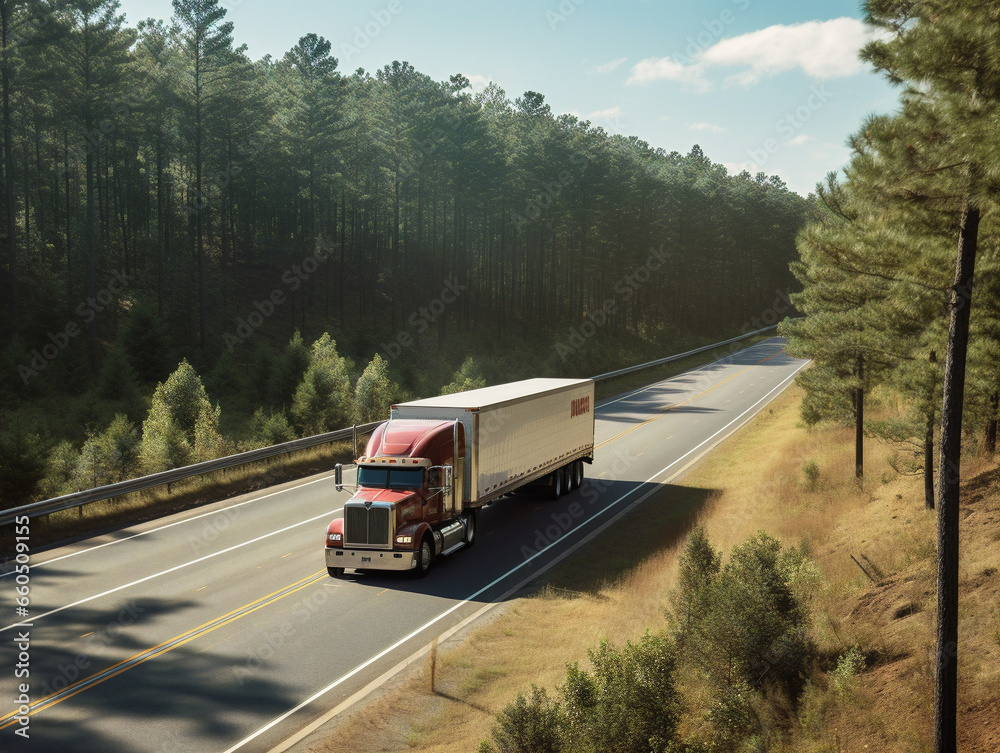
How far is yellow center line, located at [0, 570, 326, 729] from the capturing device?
1106 centimetres

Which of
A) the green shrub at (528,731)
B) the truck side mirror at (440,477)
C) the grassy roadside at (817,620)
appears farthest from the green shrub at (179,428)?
the green shrub at (528,731)

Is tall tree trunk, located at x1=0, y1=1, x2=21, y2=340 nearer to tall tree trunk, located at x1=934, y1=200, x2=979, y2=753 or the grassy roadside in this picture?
the grassy roadside

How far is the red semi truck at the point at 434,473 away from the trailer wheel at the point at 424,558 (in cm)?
2

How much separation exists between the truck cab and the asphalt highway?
2.14ft

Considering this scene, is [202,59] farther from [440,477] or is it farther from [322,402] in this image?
[440,477]

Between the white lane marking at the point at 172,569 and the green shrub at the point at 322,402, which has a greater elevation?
the green shrub at the point at 322,402

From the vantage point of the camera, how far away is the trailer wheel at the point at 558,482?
2502 cm

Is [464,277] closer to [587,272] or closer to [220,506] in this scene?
[587,272]

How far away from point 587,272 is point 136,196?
4326 cm

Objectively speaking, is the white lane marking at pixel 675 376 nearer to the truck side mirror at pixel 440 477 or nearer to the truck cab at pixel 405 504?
the truck cab at pixel 405 504

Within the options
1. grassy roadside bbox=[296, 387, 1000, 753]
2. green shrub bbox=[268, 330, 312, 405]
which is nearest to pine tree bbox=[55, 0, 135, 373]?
green shrub bbox=[268, 330, 312, 405]

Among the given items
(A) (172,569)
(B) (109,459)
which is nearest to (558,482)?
(A) (172,569)

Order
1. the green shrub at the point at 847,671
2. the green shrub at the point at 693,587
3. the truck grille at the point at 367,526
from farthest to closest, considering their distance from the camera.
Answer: the truck grille at the point at 367,526 → the green shrub at the point at 693,587 → the green shrub at the point at 847,671

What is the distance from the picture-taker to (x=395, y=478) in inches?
691
